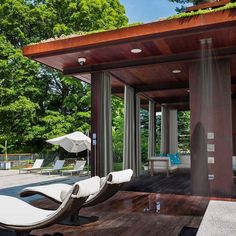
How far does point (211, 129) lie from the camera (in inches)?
273

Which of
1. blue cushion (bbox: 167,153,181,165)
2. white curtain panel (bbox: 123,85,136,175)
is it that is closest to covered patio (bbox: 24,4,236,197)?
white curtain panel (bbox: 123,85,136,175)

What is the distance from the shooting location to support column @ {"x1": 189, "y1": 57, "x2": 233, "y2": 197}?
6.80m

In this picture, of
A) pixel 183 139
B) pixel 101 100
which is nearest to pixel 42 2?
pixel 183 139

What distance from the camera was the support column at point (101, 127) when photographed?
7.95 m

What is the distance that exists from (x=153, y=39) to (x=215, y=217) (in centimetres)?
378

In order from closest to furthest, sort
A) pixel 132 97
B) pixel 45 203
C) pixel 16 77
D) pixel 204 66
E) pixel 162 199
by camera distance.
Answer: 1. pixel 45 203
2. pixel 162 199
3. pixel 204 66
4. pixel 132 97
5. pixel 16 77

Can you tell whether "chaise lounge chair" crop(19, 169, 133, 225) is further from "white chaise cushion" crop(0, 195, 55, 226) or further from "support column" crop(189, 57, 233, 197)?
"support column" crop(189, 57, 233, 197)

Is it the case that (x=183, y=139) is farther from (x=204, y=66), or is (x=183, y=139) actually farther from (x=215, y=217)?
(x=215, y=217)

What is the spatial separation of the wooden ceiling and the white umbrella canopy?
15.9 ft

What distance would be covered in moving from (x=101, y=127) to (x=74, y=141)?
593 centimetres

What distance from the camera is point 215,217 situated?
3.46 metres

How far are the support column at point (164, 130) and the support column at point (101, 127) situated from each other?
774 centimetres

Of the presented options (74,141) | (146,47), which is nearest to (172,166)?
(74,141)

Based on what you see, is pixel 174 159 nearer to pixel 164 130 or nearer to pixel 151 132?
pixel 151 132
